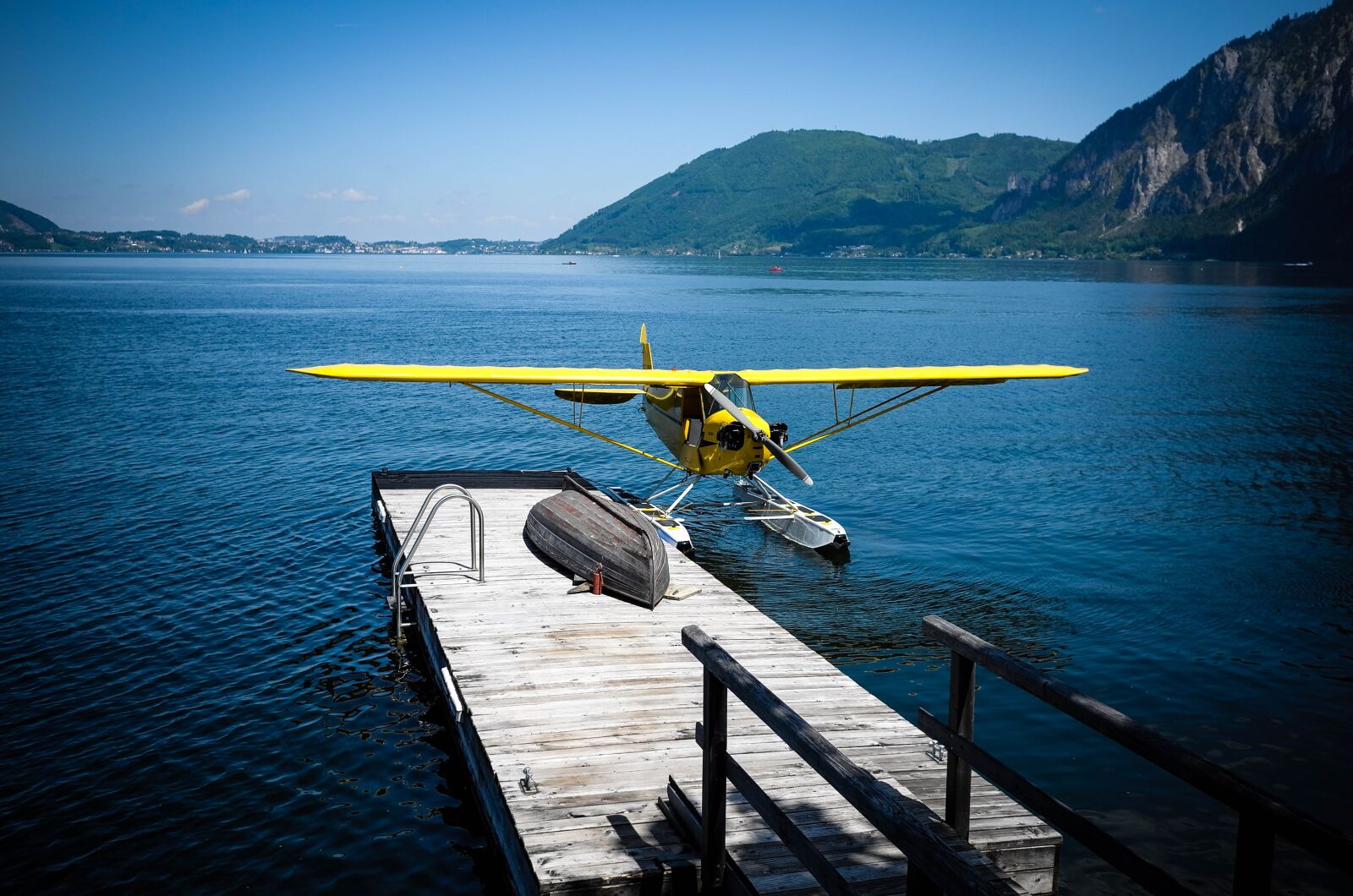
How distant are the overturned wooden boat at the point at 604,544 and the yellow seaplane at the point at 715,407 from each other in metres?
1.63

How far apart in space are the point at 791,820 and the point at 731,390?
11.1 meters

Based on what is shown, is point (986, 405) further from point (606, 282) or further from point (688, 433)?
point (606, 282)

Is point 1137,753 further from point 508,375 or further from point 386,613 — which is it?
point 508,375

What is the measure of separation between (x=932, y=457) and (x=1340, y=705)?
1404cm

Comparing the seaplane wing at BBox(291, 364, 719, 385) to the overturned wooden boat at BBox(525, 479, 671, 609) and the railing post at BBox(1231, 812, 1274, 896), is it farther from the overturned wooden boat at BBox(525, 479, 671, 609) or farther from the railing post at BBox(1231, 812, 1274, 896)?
the railing post at BBox(1231, 812, 1274, 896)

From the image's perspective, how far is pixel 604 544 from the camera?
37.0ft

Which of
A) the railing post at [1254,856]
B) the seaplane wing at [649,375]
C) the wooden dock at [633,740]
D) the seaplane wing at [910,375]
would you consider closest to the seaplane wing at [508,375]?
the seaplane wing at [649,375]

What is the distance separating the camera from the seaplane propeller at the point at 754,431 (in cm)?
1387

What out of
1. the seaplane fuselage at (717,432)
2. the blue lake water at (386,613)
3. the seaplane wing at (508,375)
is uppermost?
the seaplane wing at (508,375)

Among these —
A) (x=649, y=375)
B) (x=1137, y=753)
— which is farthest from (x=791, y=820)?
(x=649, y=375)

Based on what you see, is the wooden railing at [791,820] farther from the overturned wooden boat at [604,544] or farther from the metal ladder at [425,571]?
the metal ladder at [425,571]

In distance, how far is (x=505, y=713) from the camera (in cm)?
787

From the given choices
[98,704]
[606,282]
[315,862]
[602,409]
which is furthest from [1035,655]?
[606,282]

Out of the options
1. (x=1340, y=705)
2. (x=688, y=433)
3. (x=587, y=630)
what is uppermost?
(x=688, y=433)
